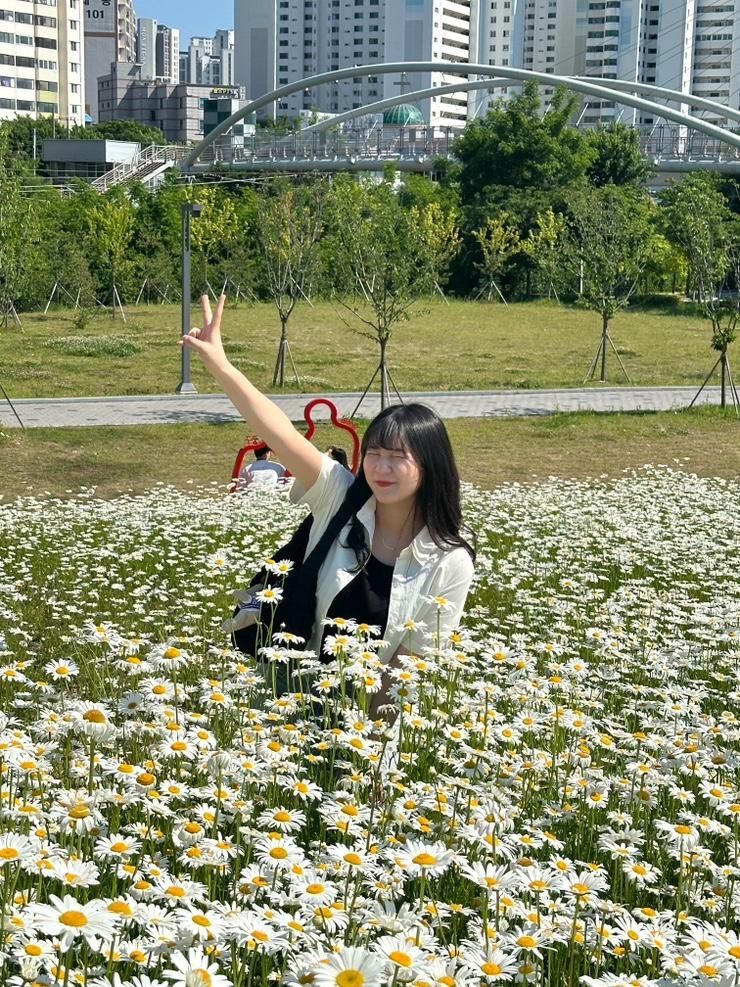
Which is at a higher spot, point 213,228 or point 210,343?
point 213,228

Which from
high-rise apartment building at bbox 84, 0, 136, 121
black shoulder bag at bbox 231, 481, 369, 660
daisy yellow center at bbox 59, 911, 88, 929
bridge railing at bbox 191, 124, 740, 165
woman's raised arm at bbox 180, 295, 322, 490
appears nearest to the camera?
daisy yellow center at bbox 59, 911, 88, 929

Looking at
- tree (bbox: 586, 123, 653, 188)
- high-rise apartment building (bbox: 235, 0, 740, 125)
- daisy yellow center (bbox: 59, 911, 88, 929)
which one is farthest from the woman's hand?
high-rise apartment building (bbox: 235, 0, 740, 125)

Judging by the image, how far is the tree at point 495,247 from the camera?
42812mm

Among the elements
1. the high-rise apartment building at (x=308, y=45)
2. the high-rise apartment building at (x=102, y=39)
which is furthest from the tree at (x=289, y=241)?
the high-rise apartment building at (x=102, y=39)

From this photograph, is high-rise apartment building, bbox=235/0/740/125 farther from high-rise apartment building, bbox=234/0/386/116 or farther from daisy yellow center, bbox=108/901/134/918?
daisy yellow center, bbox=108/901/134/918

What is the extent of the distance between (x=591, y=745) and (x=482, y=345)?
26314mm

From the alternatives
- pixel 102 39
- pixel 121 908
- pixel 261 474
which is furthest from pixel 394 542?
pixel 102 39

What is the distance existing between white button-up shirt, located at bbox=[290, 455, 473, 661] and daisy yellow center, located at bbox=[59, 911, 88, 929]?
6.18 feet

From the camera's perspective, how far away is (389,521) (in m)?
3.86

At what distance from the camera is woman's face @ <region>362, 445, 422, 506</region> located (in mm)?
3703

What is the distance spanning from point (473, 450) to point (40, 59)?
10707 centimetres

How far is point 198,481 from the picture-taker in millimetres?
12484

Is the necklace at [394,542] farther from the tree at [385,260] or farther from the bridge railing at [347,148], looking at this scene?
the bridge railing at [347,148]

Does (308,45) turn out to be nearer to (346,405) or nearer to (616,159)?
(616,159)
